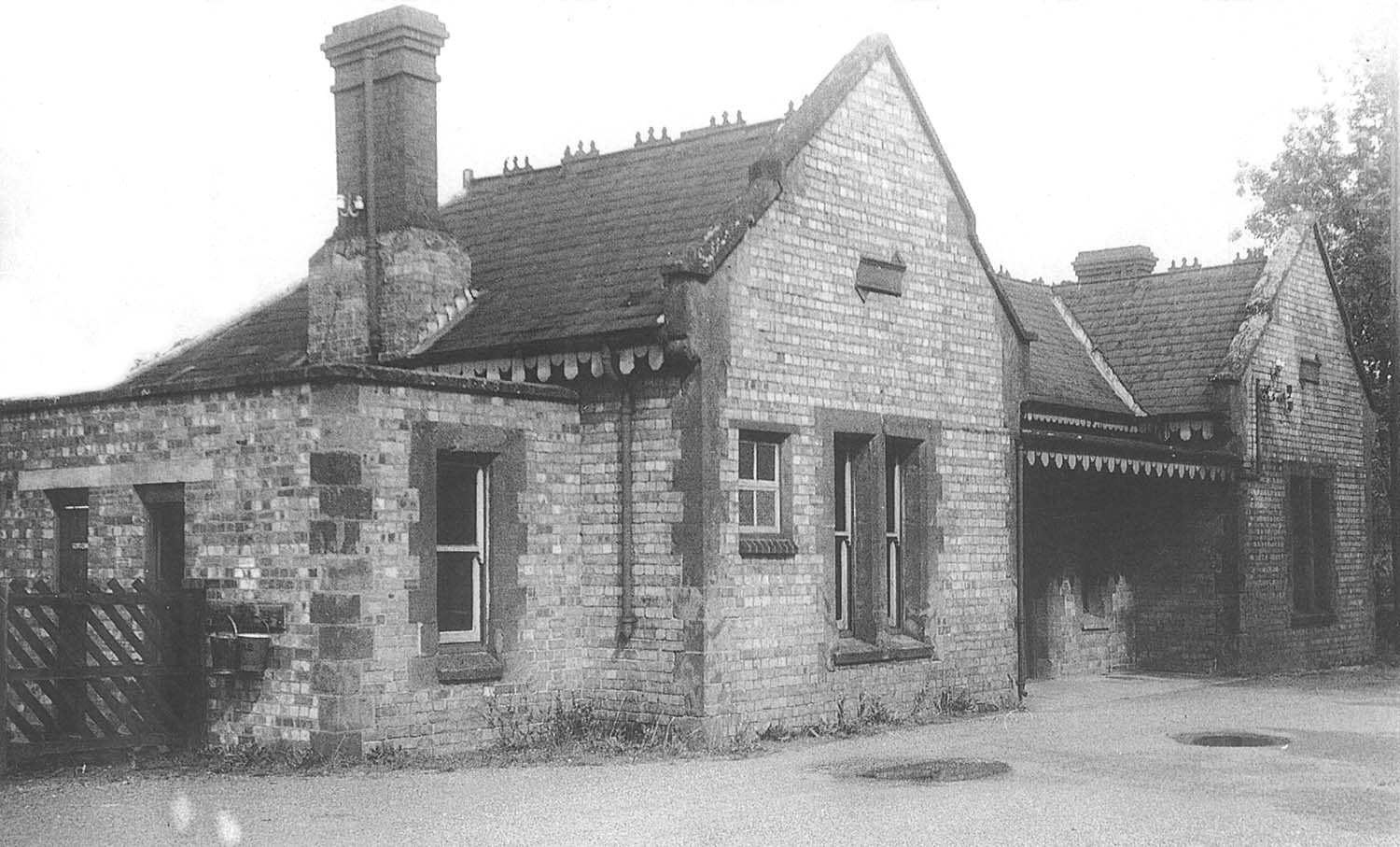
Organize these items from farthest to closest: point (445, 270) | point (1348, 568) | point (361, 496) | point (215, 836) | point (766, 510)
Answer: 1. point (1348, 568)
2. point (445, 270)
3. point (766, 510)
4. point (361, 496)
5. point (215, 836)

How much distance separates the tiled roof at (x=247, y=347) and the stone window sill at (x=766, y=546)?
5.16 metres

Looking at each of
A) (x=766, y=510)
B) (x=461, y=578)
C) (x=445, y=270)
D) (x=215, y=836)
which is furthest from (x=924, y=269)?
(x=215, y=836)

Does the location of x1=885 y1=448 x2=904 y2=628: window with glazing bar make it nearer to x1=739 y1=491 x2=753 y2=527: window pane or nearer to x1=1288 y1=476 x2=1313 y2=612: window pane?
x1=739 y1=491 x2=753 y2=527: window pane

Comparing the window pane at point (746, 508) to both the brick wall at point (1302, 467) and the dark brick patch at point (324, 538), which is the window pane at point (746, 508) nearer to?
the dark brick patch at point (324, 538)

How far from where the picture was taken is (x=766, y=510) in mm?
13734

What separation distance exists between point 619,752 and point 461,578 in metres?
1.91

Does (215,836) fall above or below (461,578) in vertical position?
below

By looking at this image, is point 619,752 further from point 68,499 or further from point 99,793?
point 68,499

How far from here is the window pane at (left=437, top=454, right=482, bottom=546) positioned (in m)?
12.8

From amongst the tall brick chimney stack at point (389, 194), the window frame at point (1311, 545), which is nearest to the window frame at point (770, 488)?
the tall brick chimney stack at point (389, 194)

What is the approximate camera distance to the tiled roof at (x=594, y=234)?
1362 cm

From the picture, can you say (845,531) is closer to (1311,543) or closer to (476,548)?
(476,548)

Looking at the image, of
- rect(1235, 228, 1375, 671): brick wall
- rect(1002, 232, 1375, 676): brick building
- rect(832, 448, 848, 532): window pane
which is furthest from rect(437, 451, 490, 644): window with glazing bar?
rect(1235, 228, 1375, 671): brick wall

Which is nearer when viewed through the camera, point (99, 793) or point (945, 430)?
point (99, 793)
